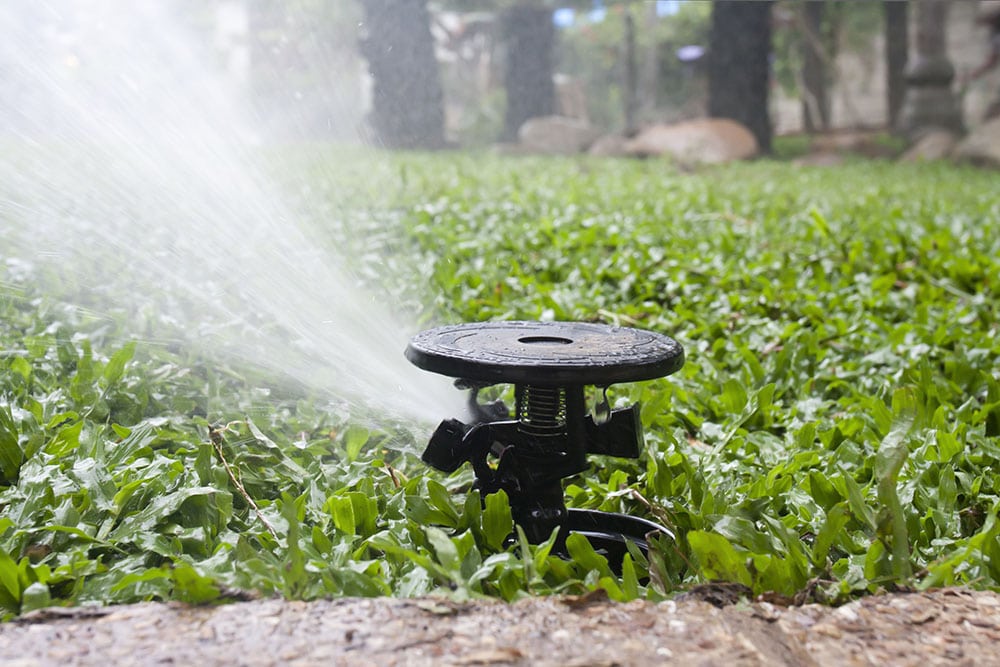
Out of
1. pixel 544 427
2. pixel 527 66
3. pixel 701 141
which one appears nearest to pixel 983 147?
pixel 701 141

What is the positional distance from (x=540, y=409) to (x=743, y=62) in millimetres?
12004

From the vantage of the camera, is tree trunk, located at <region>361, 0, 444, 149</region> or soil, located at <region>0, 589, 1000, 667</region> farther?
tree trunk, located at <region>361, 0, 444, 149</region>

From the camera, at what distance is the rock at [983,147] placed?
33.0 feet

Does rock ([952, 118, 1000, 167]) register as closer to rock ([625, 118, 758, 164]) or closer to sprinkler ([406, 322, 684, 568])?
rock ([625, 118, 758, 164])

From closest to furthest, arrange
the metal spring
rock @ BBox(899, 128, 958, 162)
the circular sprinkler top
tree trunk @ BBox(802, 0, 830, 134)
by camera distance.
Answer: the circular sprinkler top → the metal spring → rock @ BBox(899, 128, 958, 162) → tree trunk @ BBox(802, 0, 830, 134)

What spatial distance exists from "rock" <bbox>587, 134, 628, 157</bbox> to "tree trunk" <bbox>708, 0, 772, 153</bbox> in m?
1.62

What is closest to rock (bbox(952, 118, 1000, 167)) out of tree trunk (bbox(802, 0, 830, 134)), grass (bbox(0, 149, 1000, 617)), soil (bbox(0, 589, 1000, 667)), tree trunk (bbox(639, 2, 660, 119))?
grass (bbox(0, 149, 1000, 617))

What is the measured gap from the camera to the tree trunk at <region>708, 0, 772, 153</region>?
1270 centimetres

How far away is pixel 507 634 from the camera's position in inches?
50.8

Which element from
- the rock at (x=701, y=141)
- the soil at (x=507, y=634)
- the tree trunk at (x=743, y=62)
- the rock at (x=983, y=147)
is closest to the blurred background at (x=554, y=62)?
the tree trunk at (x=743, y=62)

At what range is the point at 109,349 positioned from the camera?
9.07 ft

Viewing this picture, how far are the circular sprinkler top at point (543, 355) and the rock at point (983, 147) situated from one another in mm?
9459

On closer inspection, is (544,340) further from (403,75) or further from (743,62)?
(743,62)

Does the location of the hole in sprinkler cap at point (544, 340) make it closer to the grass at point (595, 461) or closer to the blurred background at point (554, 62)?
the grass at point (595, 461)
